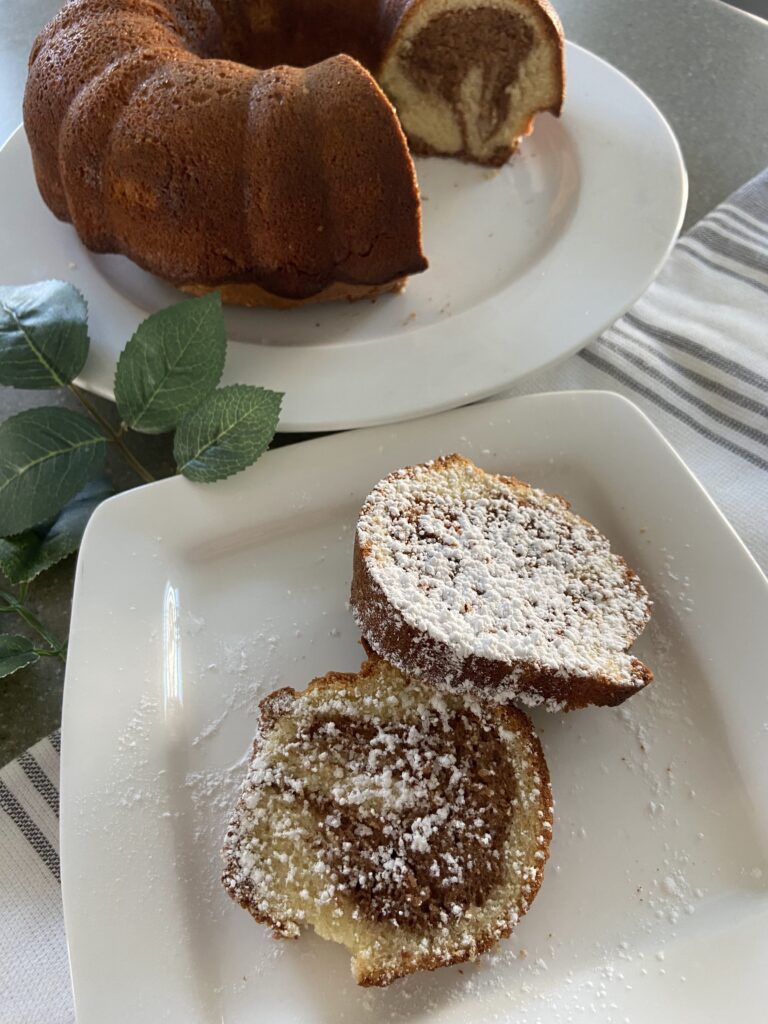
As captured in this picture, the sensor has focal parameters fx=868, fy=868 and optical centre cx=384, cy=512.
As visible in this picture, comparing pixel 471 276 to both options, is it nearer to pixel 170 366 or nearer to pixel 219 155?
pixel 219 155

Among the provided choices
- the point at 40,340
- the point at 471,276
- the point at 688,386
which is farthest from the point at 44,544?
the point at 688,386

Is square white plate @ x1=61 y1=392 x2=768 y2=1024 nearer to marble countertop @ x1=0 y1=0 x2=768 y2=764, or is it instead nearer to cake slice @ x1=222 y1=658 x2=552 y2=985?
cake slice @ x1=222 y1=658 x2=552 y2=985

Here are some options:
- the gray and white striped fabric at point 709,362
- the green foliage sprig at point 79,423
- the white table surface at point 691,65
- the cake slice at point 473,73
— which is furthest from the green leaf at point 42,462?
the white table surface at point 691,65

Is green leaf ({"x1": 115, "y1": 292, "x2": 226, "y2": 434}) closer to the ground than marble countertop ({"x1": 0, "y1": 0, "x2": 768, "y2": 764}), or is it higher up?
closer to the ground

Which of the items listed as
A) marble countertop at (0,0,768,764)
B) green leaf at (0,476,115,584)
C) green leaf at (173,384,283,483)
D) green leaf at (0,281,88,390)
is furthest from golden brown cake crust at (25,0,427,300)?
marble countertop at (0,0,768,764)

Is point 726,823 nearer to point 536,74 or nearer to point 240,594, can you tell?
point 240,594

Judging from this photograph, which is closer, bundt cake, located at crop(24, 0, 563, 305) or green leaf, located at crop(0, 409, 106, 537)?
green leaf, located at crop(0, 409, 106, 537)

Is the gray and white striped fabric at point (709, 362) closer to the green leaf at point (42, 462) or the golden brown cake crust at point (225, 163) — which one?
the golden brown cake crust at point (225, 163)

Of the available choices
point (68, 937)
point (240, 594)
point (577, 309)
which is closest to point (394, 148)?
point (577, 309)
